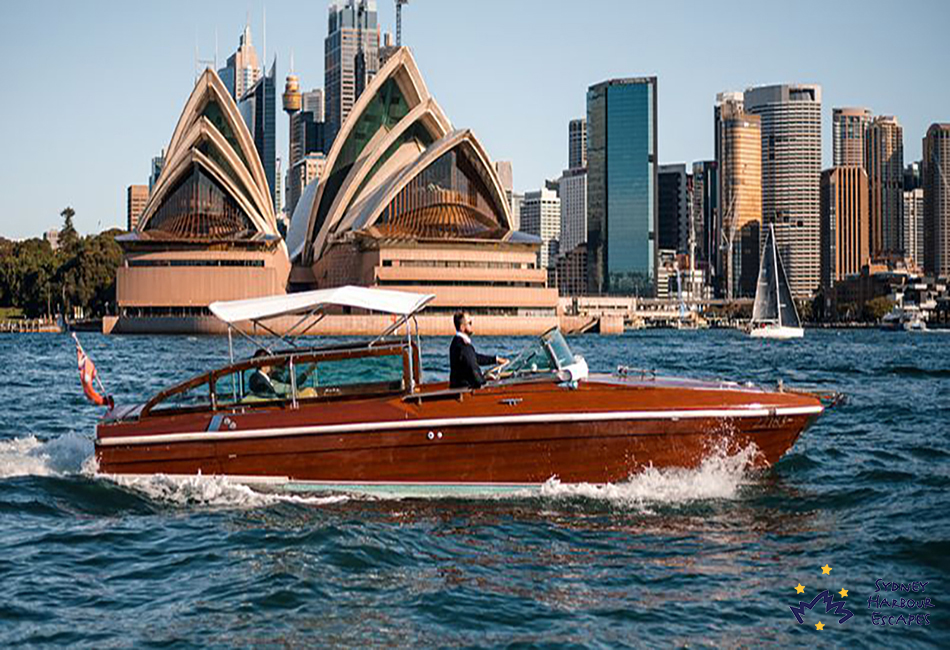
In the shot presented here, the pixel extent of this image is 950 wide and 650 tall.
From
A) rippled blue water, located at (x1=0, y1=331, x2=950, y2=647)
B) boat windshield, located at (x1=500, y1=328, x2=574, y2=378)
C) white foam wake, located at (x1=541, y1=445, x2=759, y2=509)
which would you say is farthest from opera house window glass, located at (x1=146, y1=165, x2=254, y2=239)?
white foam wake, located at (x1=541, y1=445, x2=759, y2=509)

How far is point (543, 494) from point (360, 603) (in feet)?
10.8

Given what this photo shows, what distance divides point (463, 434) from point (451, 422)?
0.18 m

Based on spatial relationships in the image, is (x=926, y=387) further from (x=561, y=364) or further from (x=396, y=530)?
(x=396, y=530)

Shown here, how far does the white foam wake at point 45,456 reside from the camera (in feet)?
40.5

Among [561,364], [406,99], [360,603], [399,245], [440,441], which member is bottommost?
[360,603]

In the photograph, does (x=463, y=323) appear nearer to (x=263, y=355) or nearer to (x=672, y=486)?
(x=263, y=355)

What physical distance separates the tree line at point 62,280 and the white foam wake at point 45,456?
97.8 metres

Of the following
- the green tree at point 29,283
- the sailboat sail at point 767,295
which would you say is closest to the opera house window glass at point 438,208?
the sailboat sail at point 767,295

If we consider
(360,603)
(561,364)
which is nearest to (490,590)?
(360,603)

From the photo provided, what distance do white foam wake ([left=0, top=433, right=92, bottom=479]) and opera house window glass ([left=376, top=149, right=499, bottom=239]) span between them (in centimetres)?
7932

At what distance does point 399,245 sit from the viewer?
90938 millimetres

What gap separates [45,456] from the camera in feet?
42.2

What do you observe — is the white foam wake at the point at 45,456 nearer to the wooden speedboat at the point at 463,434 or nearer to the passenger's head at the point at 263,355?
the wooden speedboat at the point at 463,434

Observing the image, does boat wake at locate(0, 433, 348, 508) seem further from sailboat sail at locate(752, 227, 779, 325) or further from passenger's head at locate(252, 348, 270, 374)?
sailboat sail at locate(752, 227, 779, 325)
